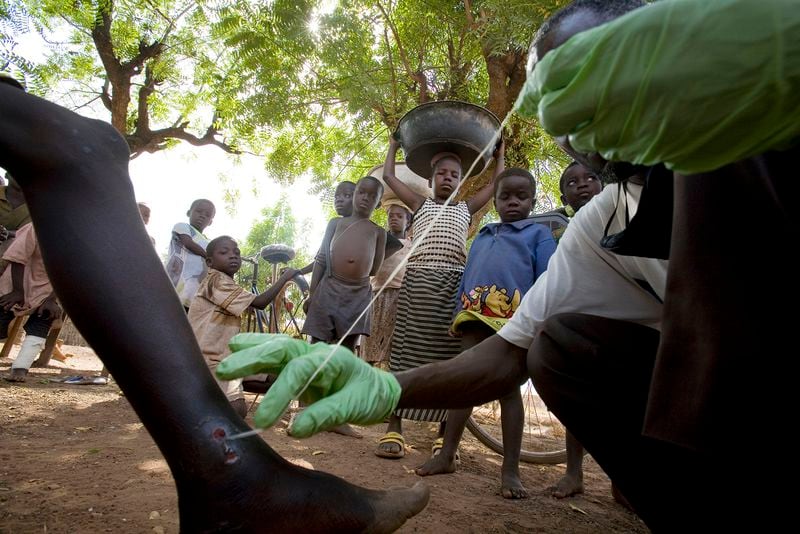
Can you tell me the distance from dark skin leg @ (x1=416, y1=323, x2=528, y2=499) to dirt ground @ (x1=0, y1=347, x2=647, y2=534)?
0.06 m

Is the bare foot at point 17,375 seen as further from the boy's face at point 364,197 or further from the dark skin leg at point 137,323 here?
A: the dark skin leg at point 137,323

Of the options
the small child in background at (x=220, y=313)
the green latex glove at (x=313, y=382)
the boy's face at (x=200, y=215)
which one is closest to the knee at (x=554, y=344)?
the green latex glove at (x=313, y=382)

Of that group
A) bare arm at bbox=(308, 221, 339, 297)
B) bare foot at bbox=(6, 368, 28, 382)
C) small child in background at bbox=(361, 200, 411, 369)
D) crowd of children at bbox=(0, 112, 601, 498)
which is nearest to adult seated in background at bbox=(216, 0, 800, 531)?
crowd of children at bbox=(0, 112, 601, 498)

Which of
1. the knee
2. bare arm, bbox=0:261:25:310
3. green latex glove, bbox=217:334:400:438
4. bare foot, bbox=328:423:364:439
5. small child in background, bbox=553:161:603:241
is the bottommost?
bare foot, bbox=328:423:364:439

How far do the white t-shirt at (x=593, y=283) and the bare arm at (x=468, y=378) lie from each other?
0.05 m

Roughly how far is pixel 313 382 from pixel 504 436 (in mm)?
1545

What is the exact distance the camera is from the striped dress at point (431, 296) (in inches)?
106

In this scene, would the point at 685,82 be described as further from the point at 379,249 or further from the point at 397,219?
the point at 397,219

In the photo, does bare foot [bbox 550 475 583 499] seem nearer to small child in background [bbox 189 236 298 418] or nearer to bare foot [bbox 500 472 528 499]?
bare foot [bbox 500 472 528 499]

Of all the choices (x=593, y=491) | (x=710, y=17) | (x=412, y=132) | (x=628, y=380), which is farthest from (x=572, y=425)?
(x=412, y=132)

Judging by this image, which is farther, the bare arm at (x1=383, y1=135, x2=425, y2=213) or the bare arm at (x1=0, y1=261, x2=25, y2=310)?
the bare arm at (x1=0, y1=261, x2=25, y2=310)

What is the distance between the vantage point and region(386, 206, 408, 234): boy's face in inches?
183

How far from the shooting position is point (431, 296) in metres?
2.76

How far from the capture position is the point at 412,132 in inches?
109
